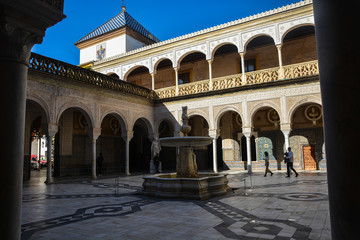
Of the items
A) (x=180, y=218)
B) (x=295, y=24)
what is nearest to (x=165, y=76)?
(x=295, y=24)

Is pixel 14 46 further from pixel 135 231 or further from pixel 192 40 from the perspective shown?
pixel 192 40

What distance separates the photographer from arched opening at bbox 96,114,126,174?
16875 mm

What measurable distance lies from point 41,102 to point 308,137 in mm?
12868

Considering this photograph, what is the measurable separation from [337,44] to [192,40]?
15.6 metres

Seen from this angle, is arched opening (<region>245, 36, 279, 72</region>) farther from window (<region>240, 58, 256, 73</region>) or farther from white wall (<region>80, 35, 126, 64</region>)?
white wall (<region>80, 35, 126, 64</region>)

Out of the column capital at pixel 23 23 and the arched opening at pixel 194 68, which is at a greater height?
the arched opening at pixel 194 68

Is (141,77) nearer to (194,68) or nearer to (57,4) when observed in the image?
(194,68)

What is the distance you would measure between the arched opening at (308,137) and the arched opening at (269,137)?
779 mm

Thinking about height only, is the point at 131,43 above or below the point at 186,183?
above

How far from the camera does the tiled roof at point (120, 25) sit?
894 inches

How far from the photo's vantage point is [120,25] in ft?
73.3

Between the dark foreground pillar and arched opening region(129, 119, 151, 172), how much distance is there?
700 inches

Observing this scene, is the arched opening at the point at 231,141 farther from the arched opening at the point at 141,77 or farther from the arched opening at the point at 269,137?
the arched opening at the point at 141,77

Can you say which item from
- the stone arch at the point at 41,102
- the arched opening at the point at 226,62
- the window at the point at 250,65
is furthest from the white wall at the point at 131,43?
the stone arch at the point at 41,102
